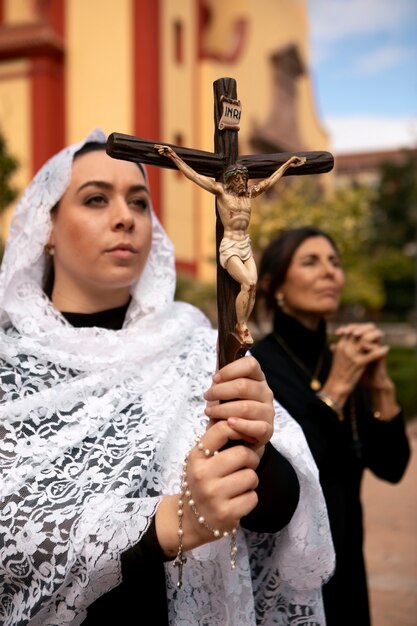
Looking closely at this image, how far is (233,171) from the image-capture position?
1.35 meters

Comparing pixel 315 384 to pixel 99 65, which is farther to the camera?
pixel 99 65

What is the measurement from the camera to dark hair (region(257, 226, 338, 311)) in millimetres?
2977

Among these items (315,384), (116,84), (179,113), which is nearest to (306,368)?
(315,384)

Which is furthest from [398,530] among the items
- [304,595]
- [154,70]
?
[154,70]

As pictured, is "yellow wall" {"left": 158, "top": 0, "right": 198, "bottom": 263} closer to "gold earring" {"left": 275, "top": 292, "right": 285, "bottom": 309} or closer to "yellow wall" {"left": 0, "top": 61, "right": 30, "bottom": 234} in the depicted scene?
"yellow wall" {"left": 0, "top": 61, "right": 30, "bottom": 234}

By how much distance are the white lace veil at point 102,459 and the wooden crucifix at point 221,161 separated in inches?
16.4

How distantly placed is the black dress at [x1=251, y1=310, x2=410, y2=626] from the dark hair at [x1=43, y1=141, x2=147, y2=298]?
2.97ft

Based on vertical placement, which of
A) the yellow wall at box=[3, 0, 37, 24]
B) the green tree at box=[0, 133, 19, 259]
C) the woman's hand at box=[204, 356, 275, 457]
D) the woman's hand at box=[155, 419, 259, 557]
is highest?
the yellow wall at box=[3, 0, 37, 24]

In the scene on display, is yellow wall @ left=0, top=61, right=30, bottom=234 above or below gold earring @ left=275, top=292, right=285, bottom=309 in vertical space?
above

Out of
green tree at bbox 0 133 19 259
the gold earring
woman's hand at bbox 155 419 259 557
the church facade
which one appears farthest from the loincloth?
the church facade

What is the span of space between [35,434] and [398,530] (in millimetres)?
5172

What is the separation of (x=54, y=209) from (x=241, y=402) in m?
1.03

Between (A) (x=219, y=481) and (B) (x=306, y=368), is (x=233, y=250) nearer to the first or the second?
(A) (x=219, y=481)

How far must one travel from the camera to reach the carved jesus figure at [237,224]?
4.22 ft
